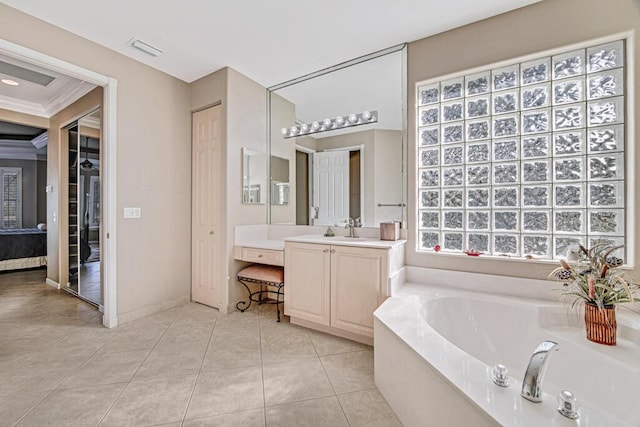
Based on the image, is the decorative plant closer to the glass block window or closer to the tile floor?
the glass block window

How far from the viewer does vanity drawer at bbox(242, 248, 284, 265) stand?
9.13ft

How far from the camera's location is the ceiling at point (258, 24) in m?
2.09

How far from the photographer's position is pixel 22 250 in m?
4.73

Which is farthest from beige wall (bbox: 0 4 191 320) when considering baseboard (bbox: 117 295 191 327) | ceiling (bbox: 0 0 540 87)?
ceiling (bbox: 0 0 540 87)

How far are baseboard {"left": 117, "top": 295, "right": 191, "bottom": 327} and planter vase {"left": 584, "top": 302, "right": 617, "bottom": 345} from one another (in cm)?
358

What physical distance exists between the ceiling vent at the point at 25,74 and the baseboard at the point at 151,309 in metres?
2.74

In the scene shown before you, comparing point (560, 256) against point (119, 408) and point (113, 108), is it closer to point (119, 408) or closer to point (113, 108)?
point (119, 408)

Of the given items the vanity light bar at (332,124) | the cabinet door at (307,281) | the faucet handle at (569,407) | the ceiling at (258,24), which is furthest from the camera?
the vanity light bar at (332,124)

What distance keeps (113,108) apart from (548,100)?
147 inches

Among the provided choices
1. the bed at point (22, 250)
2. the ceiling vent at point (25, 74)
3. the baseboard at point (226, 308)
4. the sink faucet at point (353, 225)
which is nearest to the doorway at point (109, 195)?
the baseboard at point (226, 308)

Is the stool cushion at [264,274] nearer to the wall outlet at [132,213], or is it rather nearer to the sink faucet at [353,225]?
the sink faucet at [353,225]

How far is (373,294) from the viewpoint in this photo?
2195 millimetres

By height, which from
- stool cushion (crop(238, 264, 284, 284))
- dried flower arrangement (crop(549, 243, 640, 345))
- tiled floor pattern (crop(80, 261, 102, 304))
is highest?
dried flower arrangement (crop(549, 243, 640, 345))

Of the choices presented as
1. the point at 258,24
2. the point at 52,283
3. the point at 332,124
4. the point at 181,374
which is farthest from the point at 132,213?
the point at 52,283
